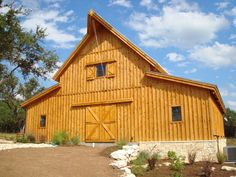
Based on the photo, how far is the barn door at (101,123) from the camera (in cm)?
2059

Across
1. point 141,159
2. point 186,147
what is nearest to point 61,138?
point 141,159

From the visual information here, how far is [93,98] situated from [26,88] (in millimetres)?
36048

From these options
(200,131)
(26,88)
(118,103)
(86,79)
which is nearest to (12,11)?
(86,79)

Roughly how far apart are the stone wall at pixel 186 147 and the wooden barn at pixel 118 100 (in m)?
0.23

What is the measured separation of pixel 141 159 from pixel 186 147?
2.97 metres

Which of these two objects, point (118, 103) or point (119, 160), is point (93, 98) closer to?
point (118, 103)

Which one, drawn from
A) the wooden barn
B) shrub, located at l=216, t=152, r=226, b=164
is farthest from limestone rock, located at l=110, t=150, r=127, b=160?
shrub, located at l=216, t=152, r=226, b=164

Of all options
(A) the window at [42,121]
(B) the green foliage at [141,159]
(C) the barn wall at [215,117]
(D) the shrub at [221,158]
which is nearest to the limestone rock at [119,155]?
(B) the green foliage at [141,159]

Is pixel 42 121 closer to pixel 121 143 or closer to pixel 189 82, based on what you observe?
pixel 121 143

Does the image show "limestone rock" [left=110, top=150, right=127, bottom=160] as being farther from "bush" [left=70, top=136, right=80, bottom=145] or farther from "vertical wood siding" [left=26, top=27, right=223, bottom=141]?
"bush" [left=70, top=136, right=80, bottom=145]

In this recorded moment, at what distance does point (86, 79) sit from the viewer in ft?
74.0

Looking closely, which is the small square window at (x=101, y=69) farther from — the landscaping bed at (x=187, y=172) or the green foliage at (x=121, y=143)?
the landscaping bed at (x=187, y=172)

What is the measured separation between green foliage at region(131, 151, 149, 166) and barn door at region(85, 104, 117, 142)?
3369mm

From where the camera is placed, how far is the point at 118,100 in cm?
2066
